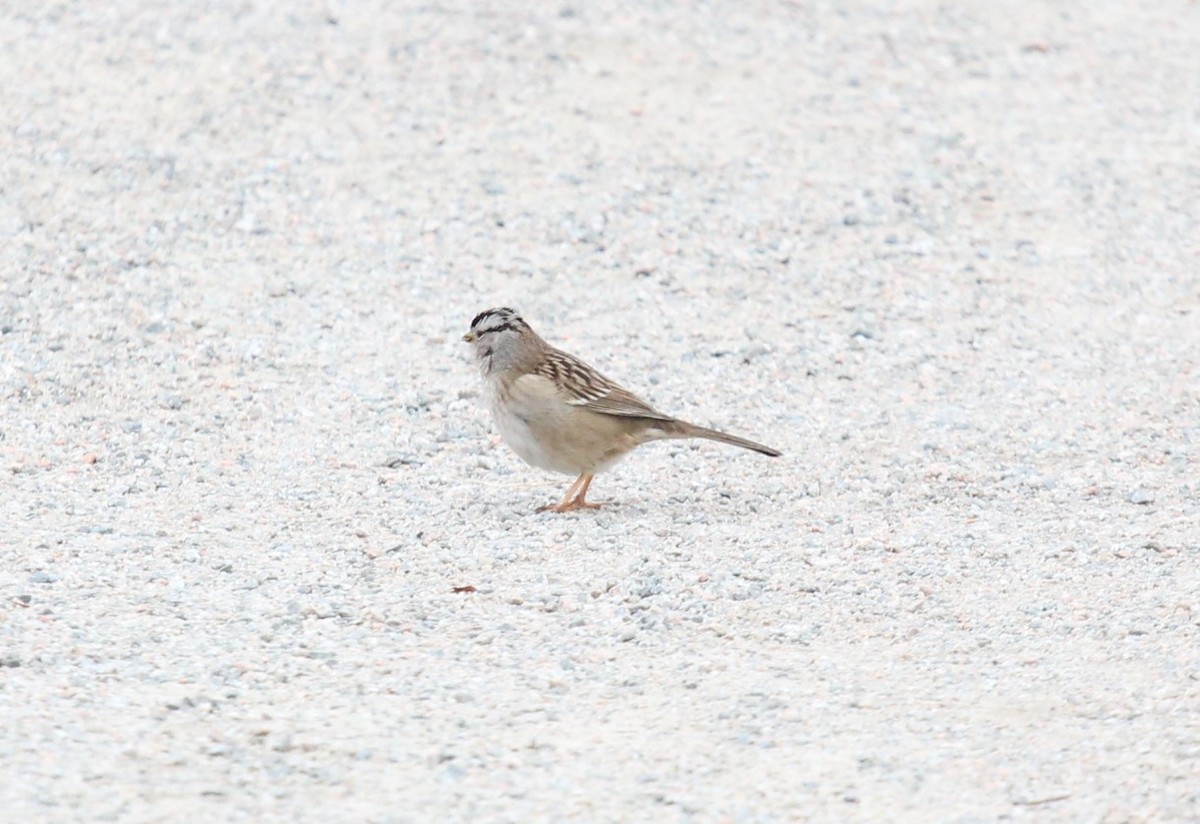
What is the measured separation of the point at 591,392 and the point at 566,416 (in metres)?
0.22

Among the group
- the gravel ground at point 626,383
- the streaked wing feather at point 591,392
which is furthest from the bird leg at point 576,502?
the streaked wing feather at point 591,392

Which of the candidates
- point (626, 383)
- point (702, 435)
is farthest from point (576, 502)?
point (626, 383)

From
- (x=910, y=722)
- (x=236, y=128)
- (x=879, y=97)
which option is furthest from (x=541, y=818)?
(x=879, y=97)

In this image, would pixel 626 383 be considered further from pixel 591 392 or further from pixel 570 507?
pixel 570 507

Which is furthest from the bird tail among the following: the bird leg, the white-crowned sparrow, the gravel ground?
the bird leg

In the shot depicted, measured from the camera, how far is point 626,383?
10547 millimetres

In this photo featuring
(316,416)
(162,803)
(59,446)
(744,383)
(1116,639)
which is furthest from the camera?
(744,383)

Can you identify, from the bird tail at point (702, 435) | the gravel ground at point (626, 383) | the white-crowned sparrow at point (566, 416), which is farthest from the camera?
the bird tail at point (702, 435)

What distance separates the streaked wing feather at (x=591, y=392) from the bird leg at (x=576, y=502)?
15.3 inches

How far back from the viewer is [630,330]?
11273 millimetres

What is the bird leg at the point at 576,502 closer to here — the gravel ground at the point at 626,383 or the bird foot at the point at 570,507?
the bird foot at the point at 570,507

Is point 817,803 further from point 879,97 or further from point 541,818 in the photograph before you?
point 879,97

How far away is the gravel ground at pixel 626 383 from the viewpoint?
18.6 ft

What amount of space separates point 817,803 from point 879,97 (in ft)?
33.8
